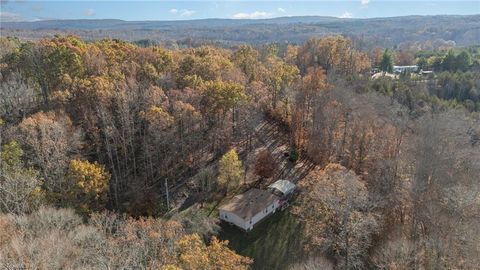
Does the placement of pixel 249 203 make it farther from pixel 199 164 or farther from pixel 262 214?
pixel 199 164

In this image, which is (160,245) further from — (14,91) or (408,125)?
(408,125)


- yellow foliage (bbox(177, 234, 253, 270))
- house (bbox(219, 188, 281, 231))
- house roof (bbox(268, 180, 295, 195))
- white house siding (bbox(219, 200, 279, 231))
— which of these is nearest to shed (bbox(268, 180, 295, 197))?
house roof (bbox(268, 180, 295, 195))

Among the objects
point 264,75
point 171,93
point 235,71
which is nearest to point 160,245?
point 171,93

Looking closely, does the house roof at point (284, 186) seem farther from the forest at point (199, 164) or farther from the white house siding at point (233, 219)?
the white house siding at point (233, 219)

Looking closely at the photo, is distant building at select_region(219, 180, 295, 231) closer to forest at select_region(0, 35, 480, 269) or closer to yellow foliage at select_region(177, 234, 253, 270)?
forest at select_region(0, 35, 480, 269)

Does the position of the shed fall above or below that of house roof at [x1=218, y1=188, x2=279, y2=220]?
above

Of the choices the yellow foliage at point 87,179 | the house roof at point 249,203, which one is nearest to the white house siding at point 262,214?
the house roof at point 249,203

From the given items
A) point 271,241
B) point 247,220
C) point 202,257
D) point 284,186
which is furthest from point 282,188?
point 202,257
